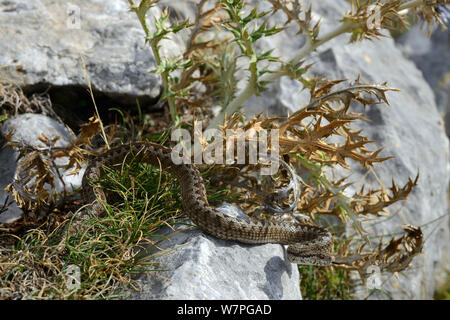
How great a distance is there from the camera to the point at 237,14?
4.79m

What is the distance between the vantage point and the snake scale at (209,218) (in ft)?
15.0

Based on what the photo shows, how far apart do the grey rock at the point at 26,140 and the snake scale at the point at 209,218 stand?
1.52ft

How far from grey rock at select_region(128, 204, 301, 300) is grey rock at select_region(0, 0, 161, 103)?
2.18 m

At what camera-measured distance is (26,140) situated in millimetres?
5309

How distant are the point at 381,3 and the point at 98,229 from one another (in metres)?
3.57

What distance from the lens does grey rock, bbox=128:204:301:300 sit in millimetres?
3963

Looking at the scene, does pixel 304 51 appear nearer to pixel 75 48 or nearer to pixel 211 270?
pixel 211 270

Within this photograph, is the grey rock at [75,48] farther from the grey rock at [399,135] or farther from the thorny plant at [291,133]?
the grey rock at [399,135]

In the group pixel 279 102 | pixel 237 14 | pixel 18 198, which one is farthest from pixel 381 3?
pixel 18 198

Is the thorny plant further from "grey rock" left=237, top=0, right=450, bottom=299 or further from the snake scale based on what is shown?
"grey rock" left=237, top=0, right=450, bottom=299

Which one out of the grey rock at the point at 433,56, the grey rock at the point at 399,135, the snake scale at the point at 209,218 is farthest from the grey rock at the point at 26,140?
the grey rock at the point at 433,56

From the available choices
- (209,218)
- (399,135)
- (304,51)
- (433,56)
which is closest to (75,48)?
(304,51)

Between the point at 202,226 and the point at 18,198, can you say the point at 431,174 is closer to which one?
the point at 202,226

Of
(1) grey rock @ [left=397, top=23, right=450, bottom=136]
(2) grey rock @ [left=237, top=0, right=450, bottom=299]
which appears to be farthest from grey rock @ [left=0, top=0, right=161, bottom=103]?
(1) grey rock @ [left=397, top=23, right=450, bottom=136]
